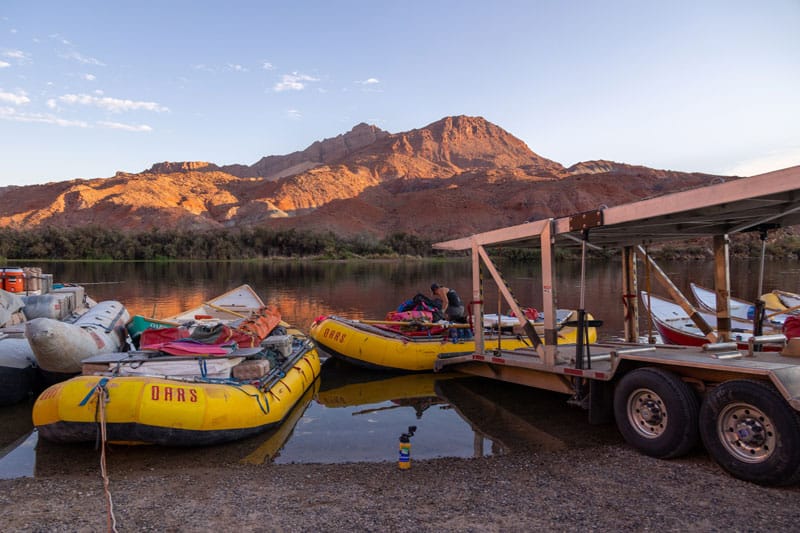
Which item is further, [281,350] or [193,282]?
[193,282]

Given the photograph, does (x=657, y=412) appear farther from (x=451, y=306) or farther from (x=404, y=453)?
(x=451, y=306)

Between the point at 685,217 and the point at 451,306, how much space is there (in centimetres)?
760

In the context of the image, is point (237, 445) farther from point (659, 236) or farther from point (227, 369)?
point (659, 236)

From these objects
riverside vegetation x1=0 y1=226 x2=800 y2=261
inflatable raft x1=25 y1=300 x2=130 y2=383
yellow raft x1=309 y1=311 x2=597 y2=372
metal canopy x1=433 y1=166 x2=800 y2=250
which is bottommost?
yellow raft x1=309 y1=311 x2=597 y2=372

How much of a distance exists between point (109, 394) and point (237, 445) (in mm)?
1795

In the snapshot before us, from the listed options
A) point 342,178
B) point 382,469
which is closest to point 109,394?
point 382,469

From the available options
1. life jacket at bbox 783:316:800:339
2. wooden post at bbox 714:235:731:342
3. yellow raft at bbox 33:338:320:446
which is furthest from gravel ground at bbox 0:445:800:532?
wooden post at bbox 714:235:731:342

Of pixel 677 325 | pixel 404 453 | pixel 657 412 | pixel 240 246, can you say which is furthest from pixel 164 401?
pixel 240 246

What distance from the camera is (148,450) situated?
7.38 metres

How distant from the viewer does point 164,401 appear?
7113mm

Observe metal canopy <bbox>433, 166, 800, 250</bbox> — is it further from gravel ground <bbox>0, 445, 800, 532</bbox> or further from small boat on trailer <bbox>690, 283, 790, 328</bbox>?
small boat on trailer <bbox>690, 283, 790, 328</bbox>

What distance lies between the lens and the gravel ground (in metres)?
4.89

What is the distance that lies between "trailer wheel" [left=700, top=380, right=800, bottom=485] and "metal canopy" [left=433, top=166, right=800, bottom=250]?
6.51 ft

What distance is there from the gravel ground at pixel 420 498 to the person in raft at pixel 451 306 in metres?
7.32
